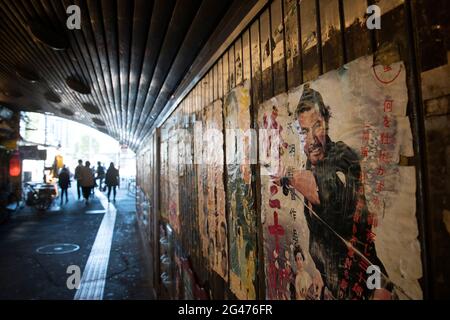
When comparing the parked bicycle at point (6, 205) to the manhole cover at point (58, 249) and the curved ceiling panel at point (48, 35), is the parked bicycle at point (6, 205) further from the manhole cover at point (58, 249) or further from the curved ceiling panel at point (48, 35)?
the curved ceiling panel at point (48, 35)

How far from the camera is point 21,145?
45.3 feet

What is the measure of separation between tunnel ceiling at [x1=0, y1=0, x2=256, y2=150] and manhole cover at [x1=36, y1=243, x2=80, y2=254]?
4.28m

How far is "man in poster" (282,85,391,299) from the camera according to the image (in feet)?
2.89

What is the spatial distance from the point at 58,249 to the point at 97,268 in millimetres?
1872

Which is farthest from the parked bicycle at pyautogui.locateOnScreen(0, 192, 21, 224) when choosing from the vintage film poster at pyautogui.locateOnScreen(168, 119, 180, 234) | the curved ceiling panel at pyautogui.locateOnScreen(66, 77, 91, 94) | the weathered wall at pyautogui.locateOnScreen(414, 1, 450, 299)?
the weathered wall at pyautogui.locateOnScreen(414, 1, 450, 299)

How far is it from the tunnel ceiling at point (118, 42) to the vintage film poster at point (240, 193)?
515 mm

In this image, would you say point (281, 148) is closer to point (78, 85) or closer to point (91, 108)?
point (78, 85)

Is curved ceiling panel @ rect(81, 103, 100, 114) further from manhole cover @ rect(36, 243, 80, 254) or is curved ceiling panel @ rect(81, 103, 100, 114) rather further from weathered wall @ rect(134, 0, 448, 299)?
weathered wall @ rect(134, 0, 448, 299)

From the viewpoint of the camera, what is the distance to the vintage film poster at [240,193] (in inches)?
66.4

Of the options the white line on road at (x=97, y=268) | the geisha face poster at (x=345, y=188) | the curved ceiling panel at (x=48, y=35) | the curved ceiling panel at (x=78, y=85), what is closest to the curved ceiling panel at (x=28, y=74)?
the curved ceiling panel at (x=78, y=85)

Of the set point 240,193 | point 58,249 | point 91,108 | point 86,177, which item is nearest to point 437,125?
point 240,193
